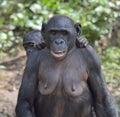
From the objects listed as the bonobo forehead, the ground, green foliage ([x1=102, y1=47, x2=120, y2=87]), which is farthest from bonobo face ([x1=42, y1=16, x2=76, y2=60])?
green foliage ([x1=102, y1=47, x2=120, y2=87])

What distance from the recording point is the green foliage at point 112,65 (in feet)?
21.1

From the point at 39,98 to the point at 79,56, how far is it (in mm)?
427

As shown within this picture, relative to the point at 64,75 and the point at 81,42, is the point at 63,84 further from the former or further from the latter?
the point at 81,42

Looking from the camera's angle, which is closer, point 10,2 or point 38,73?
point 38,73

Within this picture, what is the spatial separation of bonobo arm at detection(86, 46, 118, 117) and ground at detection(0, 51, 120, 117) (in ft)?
4.46

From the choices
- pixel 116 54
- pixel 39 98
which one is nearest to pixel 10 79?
pixel 116 54

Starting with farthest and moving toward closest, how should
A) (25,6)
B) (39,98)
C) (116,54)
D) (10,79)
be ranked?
(25,6) < (116,54) < (10,79) < (39,98)

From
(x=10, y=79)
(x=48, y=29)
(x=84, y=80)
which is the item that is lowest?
(x=10, y=79)

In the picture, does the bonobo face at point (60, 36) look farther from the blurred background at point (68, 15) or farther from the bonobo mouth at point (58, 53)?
the blurred background at point (68, 15)

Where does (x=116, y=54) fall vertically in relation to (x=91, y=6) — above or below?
below

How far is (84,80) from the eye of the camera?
4.12 m

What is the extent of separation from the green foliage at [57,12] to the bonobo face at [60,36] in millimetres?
3086

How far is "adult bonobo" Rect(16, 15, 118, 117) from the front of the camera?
4.07 metres

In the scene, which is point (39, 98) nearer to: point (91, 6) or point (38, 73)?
point (38, 73)
